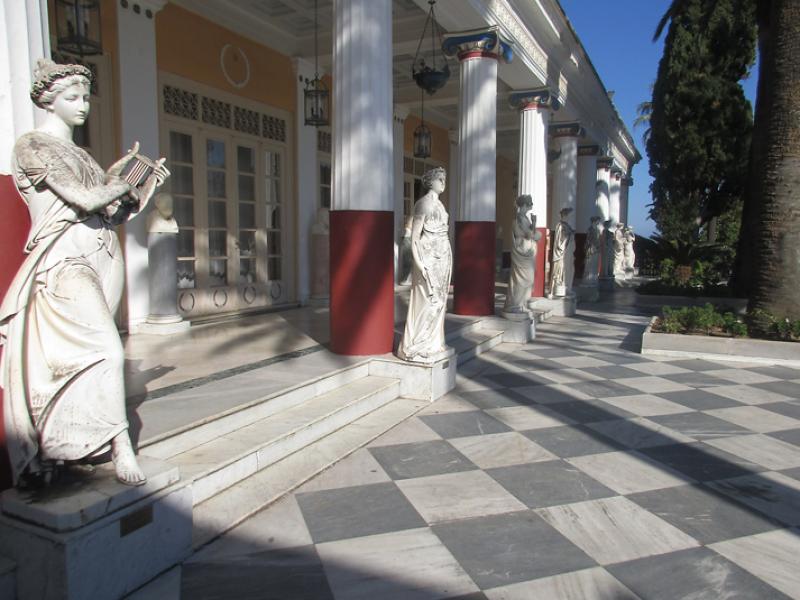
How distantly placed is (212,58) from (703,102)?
14.7 metres

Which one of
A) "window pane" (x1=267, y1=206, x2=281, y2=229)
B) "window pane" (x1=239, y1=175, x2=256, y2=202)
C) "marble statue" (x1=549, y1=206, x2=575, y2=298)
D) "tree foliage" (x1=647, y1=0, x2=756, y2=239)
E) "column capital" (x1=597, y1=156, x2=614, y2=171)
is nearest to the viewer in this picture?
"window pane" (x1=239, y1=175, x2=256, y2=202)

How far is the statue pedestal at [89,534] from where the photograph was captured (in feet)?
6.72

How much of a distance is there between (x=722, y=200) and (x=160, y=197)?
18.4 metres

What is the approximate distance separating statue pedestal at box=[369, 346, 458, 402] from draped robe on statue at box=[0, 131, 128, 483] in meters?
2.96

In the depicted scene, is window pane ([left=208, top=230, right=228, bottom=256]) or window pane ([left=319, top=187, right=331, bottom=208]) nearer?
window pane ([left=208, top=230, right=228, bottom=256])

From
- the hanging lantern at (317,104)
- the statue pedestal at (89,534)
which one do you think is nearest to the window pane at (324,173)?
the hanging lantern at (317,104)

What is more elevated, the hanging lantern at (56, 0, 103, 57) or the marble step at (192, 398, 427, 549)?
the hanging lantern at (56, 0, 103, 57)

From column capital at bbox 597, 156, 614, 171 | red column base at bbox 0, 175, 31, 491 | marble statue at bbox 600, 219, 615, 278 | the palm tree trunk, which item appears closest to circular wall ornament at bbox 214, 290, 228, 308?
red column base at bbox 0, 175, 31, 491

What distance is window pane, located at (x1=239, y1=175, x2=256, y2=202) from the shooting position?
27.0 feet

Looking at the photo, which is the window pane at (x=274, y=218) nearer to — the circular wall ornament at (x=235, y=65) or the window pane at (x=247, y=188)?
the window pane at (x=247, y=188)

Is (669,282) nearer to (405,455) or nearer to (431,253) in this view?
(431,253)

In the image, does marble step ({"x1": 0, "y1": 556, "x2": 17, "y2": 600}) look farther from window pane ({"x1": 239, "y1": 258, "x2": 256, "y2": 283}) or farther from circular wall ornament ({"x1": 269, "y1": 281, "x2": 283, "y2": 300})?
circular wall ornament ({"x1": 269, "y1": 281, "x2": 283, "y2": 300})

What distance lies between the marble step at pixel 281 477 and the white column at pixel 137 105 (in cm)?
341

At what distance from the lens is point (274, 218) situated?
8875 millimetres
